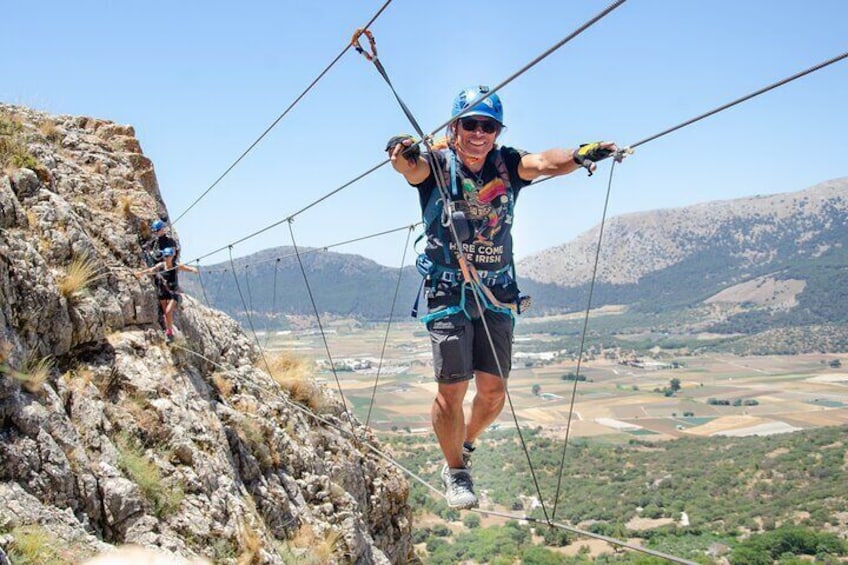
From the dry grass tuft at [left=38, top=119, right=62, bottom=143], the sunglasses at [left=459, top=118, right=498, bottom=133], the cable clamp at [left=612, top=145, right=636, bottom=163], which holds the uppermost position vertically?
the dry grass tuft at [left=38, top=119, right=62, bottom=143]

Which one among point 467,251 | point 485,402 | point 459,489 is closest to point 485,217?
point 467,251

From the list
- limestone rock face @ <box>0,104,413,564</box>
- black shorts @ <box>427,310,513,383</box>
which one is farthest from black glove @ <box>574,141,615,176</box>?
limestone rock face @ <box>0,104,413,564</box>

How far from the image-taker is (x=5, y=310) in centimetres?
583

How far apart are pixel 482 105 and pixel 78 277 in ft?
15.6

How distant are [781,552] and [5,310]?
166 feet

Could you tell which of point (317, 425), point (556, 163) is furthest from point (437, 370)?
point (317, 425)

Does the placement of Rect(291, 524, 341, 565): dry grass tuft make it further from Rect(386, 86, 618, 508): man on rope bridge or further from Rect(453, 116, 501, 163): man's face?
Rect(453, 116, 501, 163): man's face

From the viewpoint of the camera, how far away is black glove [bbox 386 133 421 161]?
195 inches

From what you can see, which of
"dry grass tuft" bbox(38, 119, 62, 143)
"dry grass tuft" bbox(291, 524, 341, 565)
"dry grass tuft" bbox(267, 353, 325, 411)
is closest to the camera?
"dry grass tuft" bbox(291, 524, 341, 565)

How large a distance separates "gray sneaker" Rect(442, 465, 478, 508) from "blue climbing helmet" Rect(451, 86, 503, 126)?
2767 mm

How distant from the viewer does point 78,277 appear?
24.1 ft

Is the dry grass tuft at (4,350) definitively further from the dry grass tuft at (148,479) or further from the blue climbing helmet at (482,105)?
the blue climbing helmet at (482,105)

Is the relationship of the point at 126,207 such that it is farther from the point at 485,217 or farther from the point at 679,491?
the point at 679,491

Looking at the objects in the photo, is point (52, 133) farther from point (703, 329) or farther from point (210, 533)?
point (703, 329)
